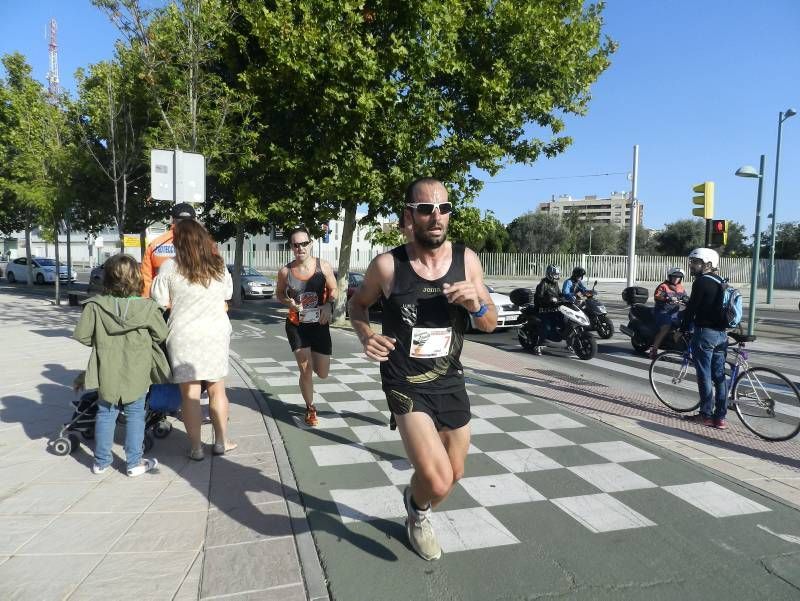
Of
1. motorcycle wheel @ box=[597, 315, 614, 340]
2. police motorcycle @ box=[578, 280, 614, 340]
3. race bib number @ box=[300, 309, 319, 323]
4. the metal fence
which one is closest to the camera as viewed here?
race bib number @ box=[300, 309, 319, 323]

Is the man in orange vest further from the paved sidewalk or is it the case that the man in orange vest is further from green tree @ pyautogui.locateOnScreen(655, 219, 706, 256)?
green tree @ pyautogui.locateOnScreen(655, 219, 706, 256)

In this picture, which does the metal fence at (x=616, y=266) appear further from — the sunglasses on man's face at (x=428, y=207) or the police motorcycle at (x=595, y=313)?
the sunglasses on man's face at (x=428, y=207)

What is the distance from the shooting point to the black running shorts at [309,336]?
5215mm

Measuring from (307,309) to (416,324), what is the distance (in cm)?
263

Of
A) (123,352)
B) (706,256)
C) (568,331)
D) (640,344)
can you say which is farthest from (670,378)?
(123,352)

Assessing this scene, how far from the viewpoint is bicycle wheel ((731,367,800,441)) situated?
16.5ft

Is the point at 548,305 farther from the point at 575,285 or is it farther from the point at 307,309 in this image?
the point at 307,309

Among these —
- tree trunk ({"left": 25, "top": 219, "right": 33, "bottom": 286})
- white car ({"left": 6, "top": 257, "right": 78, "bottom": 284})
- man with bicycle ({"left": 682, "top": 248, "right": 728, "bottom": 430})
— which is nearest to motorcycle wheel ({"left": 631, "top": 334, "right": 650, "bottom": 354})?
man with bicycle ({"left": 682, "top": 248, "right": 728, "bottom": 430})

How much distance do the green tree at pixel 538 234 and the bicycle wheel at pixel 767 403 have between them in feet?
154

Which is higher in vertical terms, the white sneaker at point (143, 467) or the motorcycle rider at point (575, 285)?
the motorcycle rider at point (575, 285)

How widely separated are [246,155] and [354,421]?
8.71 meters

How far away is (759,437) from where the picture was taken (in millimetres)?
5281

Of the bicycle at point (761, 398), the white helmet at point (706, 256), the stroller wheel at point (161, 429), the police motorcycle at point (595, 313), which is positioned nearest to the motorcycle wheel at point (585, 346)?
the police motorcycle at point (595, 313)

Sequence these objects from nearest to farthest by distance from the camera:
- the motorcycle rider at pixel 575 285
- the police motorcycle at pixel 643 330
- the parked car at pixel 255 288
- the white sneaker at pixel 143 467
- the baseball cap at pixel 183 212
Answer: the white sneaker at pixel 143 467 < the baseball cap at pixel 183 212 < the police motorcycle at pixel 643 330 < the motorcycle rider at pixel 575 285 < the parked car at pixel 255 288
